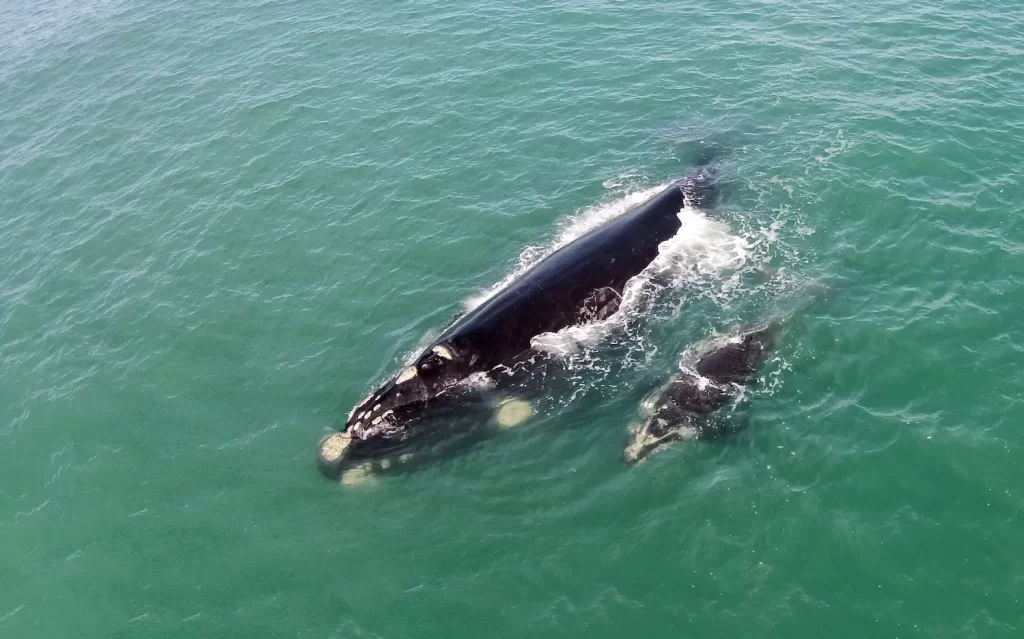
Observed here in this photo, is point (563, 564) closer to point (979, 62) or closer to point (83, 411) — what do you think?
point (83, 411)

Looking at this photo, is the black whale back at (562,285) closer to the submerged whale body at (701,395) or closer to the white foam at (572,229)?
the white foam at (572,229)

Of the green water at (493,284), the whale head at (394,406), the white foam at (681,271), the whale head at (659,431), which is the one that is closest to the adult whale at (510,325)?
the whale head at (394,406)

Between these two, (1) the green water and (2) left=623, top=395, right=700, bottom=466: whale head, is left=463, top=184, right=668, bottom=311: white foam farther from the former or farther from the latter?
(2) left=623, top=395, right=700, bottom=466: whale head

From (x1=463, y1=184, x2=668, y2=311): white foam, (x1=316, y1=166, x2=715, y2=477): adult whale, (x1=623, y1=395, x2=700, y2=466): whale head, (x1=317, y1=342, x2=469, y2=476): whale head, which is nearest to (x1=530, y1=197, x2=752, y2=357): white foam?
(x1=316, y1=166, x2=715, y2=477): adult whale

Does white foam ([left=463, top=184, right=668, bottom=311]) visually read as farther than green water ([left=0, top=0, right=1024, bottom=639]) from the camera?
Yes

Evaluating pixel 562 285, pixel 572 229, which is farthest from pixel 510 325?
pixel 572 229

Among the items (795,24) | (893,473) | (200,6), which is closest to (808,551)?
(893,473)
